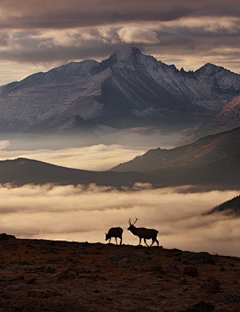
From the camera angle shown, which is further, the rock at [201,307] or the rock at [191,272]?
the rock at [191,272]

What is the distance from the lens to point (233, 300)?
4088cm

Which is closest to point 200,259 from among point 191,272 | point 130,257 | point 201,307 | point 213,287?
point 130,257

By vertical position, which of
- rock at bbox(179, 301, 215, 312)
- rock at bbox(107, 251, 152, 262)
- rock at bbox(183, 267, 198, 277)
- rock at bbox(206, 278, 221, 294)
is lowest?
rock at bbox(179, 301, 215, 312)

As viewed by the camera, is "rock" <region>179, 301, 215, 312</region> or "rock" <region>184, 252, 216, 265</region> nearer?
"rock" <region>179, 301, 215, 312</region>

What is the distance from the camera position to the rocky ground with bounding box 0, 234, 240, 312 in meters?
Result: 39.4

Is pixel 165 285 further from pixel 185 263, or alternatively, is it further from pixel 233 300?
pixel 185 263

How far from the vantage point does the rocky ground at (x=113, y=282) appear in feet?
129

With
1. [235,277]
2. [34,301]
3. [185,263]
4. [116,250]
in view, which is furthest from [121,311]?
[116,250]

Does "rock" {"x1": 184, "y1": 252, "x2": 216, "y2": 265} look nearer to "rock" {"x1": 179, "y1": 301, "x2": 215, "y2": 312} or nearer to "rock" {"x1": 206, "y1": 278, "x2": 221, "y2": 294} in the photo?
"rock" {"x1": 206, "y1": 278, "x2": 221, "y2": 294}

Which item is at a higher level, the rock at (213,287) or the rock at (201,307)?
the rock at (213,287)

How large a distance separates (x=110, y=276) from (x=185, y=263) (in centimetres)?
1296

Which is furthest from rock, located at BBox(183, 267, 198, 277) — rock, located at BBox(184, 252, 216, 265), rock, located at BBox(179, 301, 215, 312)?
rock, located at BBox(179, 301, 215, 312)

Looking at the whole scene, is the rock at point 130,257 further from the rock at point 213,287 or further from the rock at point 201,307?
the rock at point 201,307

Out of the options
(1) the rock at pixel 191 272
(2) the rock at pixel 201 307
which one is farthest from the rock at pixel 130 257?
(2) the rock at pixel 201 307
